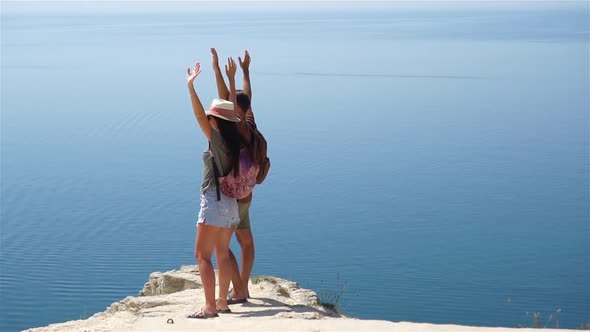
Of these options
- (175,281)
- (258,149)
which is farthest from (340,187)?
(258,149)

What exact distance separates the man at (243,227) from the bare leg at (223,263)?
191mm

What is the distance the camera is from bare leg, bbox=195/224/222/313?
6.80 metres

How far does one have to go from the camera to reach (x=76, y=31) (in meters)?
62.3

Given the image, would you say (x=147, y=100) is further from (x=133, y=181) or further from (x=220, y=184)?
(x=220, y=184)

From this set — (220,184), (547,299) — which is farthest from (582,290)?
(220,184)

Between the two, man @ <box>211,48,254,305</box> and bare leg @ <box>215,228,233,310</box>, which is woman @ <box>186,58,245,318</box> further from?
man @ <box>211,48,254,305</box>

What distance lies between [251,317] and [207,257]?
51 cm

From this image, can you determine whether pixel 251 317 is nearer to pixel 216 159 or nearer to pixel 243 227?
pixel 243 227

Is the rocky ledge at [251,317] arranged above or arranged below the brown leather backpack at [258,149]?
below

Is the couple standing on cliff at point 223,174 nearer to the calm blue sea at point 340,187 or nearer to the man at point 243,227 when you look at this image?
the man at point 243,227

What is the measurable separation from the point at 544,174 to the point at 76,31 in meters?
47.2

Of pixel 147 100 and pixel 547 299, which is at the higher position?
pixel 147 100

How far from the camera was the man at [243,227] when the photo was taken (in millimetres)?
7008

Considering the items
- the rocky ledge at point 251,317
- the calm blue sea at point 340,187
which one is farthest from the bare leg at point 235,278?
the calm blue sea at point 340,187
